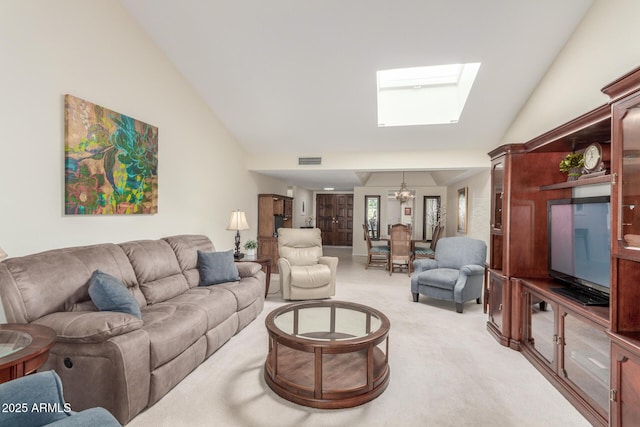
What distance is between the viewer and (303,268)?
458cm

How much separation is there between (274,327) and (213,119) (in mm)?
3609

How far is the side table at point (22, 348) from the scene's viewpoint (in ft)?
4.53

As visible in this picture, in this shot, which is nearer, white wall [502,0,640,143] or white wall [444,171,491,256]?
white wall [502,0,640,143]

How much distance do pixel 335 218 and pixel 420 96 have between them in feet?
23.8

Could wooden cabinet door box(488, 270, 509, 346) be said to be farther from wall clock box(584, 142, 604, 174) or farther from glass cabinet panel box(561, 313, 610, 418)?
wall clock box(584, 142, 604, 174)

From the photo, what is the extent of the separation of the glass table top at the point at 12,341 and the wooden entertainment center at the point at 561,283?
2.96 m

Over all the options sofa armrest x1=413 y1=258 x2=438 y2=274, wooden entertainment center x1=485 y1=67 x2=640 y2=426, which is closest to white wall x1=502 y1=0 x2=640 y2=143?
wooden entertainment center x1=485 y1=67 x2=640 y2=426

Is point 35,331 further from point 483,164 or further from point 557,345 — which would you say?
point 483,164

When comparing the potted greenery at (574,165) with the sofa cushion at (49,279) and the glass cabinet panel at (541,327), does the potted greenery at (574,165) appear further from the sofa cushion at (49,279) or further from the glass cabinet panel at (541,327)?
the sofa cushion at (49,279)

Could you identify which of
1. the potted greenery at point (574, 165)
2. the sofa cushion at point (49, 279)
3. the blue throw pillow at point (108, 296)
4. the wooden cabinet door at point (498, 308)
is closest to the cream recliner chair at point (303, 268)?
the wooden cabinet door at point (498, 308)

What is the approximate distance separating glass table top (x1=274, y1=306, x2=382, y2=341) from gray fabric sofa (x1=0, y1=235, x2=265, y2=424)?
640 mm

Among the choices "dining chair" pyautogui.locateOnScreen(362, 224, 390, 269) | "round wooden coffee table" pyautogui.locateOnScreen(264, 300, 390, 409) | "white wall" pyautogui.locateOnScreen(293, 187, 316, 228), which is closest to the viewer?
"round wooden coffee table" pyautogui.locateOnScreen(264, 300, 390, 409)

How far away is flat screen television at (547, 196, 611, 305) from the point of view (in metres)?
2.18

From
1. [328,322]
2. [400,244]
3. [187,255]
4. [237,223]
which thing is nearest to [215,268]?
[187,255]
